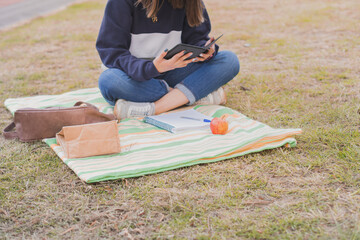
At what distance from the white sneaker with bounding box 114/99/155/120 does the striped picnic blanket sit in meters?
0.05

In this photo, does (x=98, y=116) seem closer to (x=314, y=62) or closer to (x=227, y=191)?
(x=227, y=191)

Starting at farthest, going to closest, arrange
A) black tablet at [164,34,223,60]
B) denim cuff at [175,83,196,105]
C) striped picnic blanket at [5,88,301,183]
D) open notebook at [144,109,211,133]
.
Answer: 1. denim cuff at [175,83,196,105]
2. open notebook at [144,109,211,133]
3. black tablet at [164,34,223,60]
4. striped picnic blanket at [5,88,301,183]

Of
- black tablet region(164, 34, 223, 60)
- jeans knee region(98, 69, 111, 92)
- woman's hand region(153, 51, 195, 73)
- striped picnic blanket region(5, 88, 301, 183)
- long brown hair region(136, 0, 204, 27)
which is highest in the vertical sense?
long brown hair region(136, 0, 204, 27)

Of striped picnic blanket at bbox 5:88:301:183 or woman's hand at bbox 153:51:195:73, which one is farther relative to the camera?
woman's hand at bbox 153:51:195:73

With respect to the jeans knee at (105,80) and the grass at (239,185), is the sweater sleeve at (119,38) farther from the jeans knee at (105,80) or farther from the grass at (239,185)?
the grass at (239,185)

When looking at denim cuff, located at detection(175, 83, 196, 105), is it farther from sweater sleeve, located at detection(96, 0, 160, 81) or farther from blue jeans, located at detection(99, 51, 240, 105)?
sweater sleeve, located at detection(96, 0, 160, 81)

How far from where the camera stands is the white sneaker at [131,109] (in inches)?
102

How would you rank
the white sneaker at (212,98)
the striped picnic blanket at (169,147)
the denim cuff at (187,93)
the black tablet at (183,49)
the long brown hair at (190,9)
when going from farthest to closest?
the white sneaker at (212,98), the denim cuff at (187,93), the long brown hair at (190,9), the black tablet at (183,49), the striped picnic blanket at (169,147)

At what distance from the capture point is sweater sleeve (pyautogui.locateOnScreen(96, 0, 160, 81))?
2.43 m

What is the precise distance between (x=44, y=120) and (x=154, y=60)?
0.73m

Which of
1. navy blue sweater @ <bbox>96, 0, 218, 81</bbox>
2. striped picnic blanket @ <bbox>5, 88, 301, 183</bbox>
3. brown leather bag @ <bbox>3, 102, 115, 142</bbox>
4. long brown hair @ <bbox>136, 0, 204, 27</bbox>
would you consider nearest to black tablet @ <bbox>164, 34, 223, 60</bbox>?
navy blue sweater @ <bbox>96, 0, 218, 81</bbox>

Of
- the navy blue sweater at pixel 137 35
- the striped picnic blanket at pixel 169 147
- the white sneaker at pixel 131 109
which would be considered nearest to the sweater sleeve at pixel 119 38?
the navy blue sweater at pixel 137 35

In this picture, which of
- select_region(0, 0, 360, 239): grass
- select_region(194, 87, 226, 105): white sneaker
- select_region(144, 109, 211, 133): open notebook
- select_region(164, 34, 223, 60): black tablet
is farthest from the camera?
select_region(194, 87, 226, 105): white sneaker

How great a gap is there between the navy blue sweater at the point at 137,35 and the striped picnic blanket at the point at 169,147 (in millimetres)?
375
